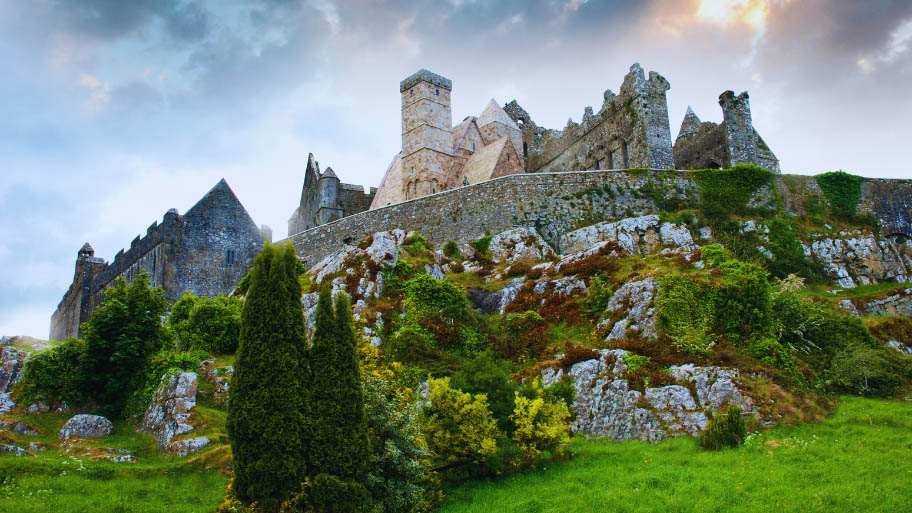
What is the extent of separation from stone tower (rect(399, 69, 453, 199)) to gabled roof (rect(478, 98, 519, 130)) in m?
5.49

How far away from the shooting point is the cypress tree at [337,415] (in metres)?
12.3

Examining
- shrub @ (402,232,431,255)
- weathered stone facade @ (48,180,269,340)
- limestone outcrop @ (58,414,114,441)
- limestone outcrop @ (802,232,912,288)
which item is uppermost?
weathered stone facade @ (48,180,269,340)

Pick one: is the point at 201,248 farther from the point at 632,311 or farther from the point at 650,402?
the point at 650,402

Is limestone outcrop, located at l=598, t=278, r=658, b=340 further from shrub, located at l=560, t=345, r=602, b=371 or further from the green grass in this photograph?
the green grass

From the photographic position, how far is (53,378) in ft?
63.2

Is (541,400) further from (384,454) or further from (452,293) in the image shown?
(452,293)

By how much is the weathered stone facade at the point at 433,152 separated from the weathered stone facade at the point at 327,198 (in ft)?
11.4

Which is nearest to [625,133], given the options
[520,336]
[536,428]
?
[520,336]

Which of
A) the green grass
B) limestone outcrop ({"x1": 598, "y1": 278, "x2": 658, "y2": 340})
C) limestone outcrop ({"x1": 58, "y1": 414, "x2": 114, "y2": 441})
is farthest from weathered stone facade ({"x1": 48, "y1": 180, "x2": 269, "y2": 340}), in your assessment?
the green grass

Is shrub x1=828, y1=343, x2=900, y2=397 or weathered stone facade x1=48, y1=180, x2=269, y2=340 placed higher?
weathered stone facade x1=48, y1=180, x2=269, y2=340

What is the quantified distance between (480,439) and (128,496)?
7.69 metres

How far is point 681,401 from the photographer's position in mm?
17359

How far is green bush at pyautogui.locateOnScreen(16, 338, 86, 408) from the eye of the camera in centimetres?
1898

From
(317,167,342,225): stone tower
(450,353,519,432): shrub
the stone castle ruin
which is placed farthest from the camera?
(317,167,342,225): stone tower
